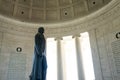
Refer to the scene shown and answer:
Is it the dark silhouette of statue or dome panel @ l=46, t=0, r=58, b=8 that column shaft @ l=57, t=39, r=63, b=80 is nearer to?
dome panel @ l=46, t=0, r=58, b=8

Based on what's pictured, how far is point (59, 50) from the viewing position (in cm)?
1209

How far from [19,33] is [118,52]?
26.5 feet

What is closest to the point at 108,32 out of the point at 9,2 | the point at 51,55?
the point at 51,55

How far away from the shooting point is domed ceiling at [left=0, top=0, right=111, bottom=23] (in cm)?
1203

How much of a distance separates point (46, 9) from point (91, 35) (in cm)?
509

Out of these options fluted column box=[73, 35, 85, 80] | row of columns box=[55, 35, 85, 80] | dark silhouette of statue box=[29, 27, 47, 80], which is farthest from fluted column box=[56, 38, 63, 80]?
dark silhouette of statue box=[29, 27, 47, 80]

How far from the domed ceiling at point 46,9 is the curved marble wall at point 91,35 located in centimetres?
68

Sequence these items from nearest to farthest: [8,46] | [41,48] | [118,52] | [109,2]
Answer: [41,48]
[118,52]
[109,2]
[8,46]

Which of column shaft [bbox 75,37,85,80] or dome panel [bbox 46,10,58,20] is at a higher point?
dome panel [bbox 46,10,58,20]

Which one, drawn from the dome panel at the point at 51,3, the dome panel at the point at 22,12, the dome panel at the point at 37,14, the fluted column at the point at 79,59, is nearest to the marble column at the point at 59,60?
the fluted column at the point at 79,59

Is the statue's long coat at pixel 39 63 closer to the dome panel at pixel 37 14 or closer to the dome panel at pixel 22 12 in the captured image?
the dome panel at pixel 22 12

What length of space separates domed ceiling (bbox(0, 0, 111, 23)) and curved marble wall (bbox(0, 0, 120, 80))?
0.68 metres

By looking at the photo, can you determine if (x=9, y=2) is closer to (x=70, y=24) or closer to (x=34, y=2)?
(x=34, y=2)

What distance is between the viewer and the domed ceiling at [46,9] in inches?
474
